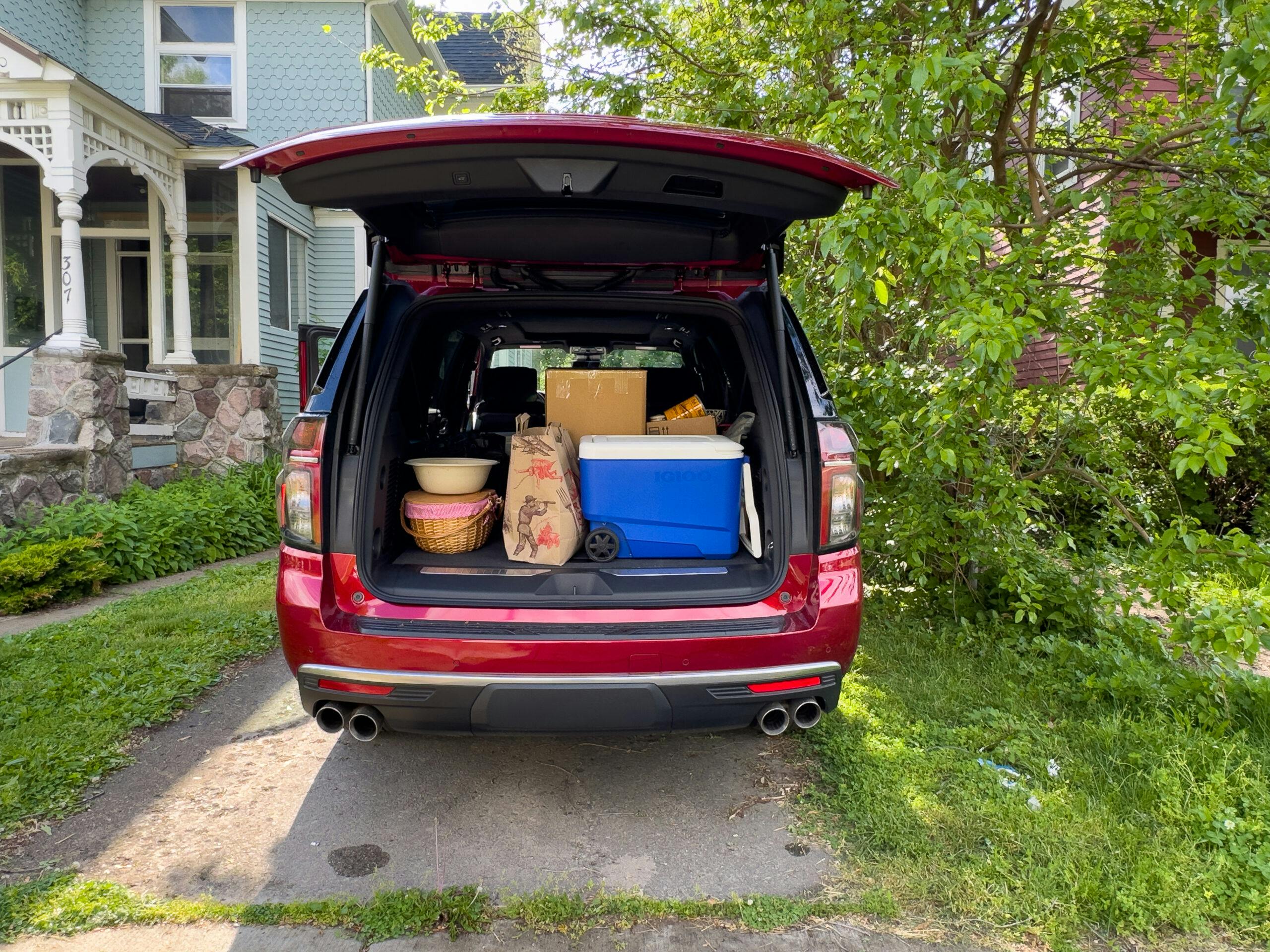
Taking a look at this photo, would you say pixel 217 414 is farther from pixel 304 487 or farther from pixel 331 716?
pixel 331 716

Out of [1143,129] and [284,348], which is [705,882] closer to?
[1143,129]

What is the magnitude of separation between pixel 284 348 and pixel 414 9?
5698mm

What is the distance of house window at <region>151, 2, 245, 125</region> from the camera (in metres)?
10.4

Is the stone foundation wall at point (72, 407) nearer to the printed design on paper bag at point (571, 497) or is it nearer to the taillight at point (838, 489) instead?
the printed design on paper bag at point (571, 497)

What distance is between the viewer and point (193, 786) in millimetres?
2814

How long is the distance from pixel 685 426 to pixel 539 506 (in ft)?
2.87

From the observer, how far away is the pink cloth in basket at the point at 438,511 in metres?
2.76

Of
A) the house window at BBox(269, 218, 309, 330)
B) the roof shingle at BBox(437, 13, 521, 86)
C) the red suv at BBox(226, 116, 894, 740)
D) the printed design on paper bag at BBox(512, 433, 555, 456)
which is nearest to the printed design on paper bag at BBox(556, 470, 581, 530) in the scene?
the printed design on paper bag at BBox(512, 433, 555, 456)

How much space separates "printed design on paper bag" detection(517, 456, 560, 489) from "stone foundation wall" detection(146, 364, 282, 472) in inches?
270

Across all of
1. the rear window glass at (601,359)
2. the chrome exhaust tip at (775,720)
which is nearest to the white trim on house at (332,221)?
the rear window glass at (601,359)

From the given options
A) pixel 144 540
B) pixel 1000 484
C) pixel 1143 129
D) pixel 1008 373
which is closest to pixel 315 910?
pixel 1008 373

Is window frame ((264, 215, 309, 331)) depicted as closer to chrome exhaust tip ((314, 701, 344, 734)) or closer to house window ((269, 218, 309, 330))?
house window ((269, 218, 309, 330))

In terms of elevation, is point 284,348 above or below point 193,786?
above

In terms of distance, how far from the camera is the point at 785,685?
2316mm
